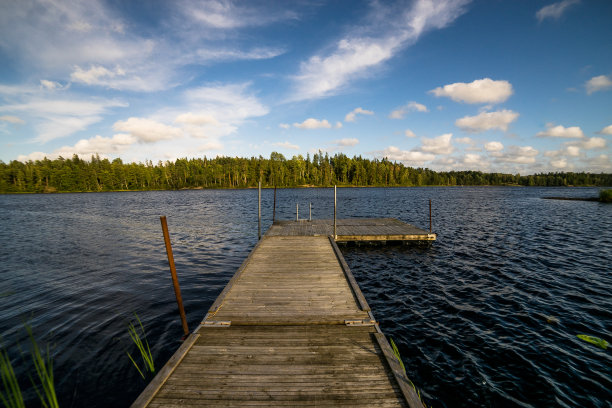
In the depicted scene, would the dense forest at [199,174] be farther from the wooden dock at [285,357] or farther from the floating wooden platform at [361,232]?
the wooden dock at [285,357]

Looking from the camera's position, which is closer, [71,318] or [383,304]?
[71,318]

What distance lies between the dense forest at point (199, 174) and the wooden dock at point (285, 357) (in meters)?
95.6

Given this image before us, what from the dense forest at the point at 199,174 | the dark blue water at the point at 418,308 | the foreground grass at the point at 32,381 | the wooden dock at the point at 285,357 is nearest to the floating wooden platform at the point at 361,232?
the dark blue water at the point at 418,308

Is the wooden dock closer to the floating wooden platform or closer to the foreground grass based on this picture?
the foreground grass

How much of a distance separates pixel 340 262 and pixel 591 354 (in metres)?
8.07

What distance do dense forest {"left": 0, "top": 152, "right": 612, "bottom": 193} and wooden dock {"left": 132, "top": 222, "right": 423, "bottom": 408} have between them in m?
95.6

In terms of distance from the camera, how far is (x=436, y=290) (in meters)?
11.8

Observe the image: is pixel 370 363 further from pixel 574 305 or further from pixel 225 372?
pixel 574 305

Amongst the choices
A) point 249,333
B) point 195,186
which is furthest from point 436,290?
point 195,186

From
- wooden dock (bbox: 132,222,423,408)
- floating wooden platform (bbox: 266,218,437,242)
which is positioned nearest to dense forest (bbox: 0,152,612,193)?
floating wooden platform (bbox: 266,218,437,242)

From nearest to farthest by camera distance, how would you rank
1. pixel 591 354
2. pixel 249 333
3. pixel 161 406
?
pixel 161 406
pixel 249 333
pixel 591 354

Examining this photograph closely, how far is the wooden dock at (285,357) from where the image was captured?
438 cm

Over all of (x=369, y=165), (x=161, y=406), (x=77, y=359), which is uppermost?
(x=369, y=165)

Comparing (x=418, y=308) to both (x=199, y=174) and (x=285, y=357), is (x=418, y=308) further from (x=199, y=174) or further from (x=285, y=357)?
(x=199, y=174)
